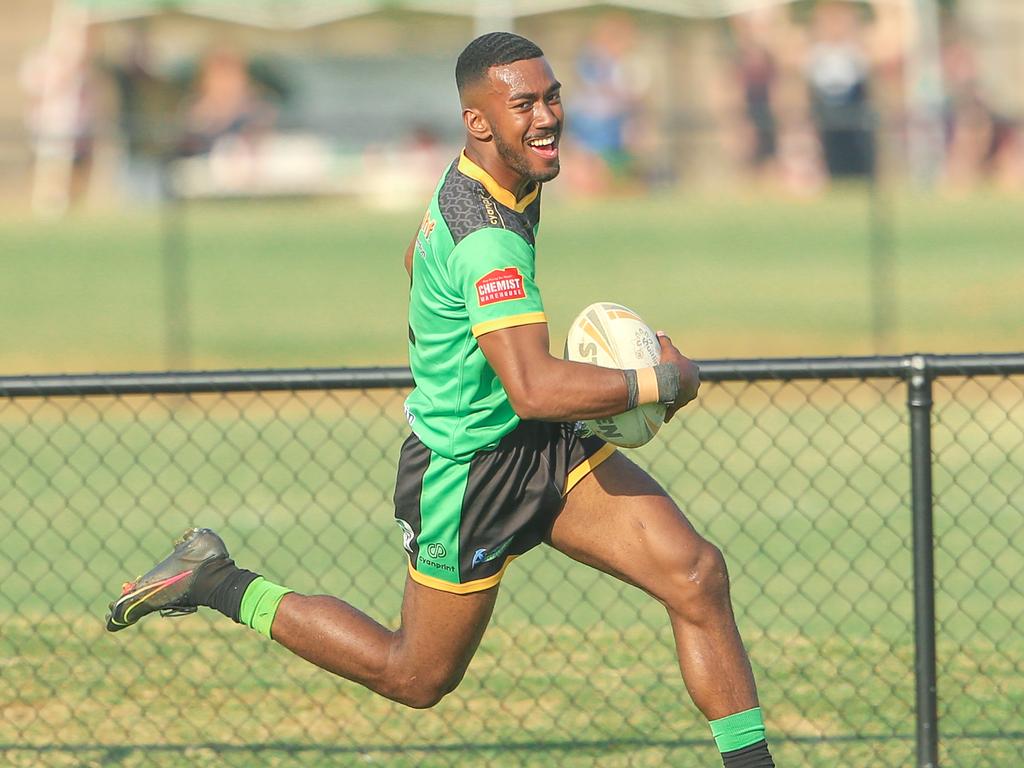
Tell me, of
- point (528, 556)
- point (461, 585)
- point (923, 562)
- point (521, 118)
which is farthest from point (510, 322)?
point (528, 556)

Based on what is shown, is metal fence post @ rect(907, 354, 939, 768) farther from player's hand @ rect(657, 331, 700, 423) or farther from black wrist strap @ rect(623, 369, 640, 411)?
black wrist strap @ rect(623, 369, 640, 411)

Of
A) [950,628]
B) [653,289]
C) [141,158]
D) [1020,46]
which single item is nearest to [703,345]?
[653,289]

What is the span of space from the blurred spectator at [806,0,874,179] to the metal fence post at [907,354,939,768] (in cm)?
1942

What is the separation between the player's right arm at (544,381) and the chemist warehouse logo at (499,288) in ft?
0.27

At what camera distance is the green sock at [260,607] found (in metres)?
5.07

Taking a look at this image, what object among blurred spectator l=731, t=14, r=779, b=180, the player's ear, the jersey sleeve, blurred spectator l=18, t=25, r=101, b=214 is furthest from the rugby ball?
blurred spectator l=18, t=25, r=101, b=214

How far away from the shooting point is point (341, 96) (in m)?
31.2

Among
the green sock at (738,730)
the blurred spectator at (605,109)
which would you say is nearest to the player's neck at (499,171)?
the green sock at (738,730)

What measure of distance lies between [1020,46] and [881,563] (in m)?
23.6

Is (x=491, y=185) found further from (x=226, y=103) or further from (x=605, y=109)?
(x=226, y=103)

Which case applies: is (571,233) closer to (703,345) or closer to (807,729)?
(703,345)

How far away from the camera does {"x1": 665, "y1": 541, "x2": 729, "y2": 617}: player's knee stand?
4.69 metres

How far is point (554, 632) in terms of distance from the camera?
705 cm

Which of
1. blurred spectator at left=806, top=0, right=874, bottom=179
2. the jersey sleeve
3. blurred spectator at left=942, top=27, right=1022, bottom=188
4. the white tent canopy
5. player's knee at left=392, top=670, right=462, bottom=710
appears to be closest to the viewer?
the jersey sleeve
